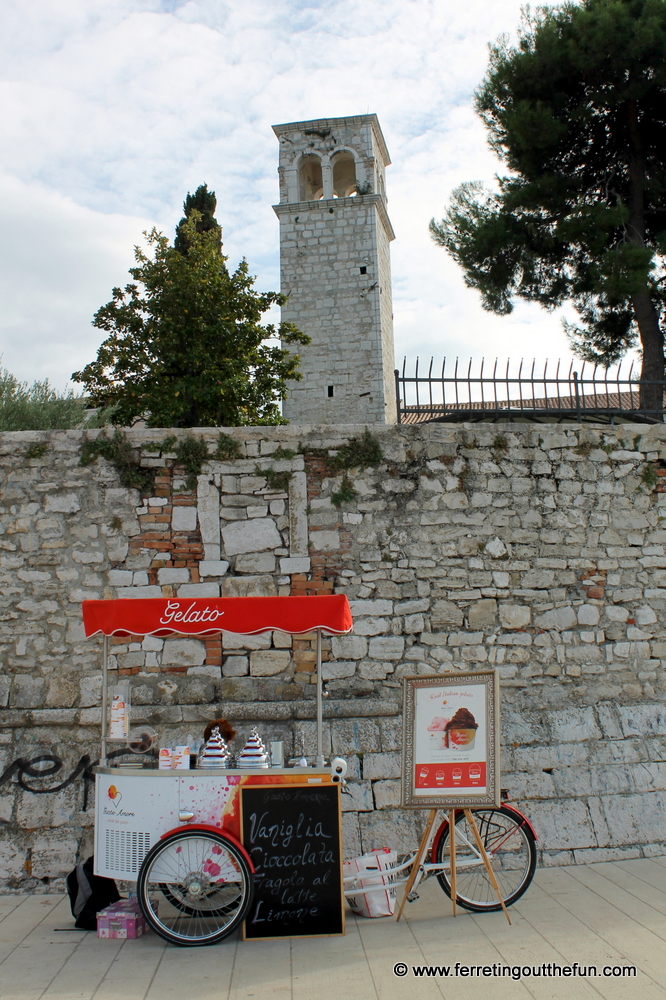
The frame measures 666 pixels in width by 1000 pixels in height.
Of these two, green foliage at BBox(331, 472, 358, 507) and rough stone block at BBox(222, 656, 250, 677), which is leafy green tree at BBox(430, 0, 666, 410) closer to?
green foliage at BBox(331, 472, 358, 507)

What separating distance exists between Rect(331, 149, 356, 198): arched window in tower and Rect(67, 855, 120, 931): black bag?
20.1 meters

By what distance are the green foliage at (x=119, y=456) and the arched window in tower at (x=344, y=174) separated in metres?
17.3

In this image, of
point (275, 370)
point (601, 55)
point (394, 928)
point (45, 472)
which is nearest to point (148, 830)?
point (394, 928)

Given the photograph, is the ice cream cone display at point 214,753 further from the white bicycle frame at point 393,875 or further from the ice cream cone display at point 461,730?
the ice cream cone display at point 461,730

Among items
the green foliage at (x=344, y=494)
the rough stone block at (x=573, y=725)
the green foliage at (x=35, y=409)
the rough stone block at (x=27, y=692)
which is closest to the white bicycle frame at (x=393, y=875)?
the rough stone block at (x=573, y=725)

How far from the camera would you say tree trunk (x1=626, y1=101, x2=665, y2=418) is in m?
11.6

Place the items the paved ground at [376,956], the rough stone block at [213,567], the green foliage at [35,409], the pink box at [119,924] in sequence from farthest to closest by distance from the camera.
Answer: the green foliage at [35,409]
the rough stone block at [213,567]
the pink box at [119,924]
the paved ground at [376,956]

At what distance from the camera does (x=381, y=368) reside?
1927 centimetres

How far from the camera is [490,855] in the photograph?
480 cm

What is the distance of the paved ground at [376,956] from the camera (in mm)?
3590

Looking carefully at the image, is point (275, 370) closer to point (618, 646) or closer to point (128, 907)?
point (618, 646)

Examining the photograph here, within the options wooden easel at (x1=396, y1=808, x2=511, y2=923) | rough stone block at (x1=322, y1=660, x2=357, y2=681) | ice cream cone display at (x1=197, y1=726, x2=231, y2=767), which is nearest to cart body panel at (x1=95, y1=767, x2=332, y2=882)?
ice cream cone display at (x1=197, y1=726, x2=231, y2=767)

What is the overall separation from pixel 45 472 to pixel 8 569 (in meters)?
0.86

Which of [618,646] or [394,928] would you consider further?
[618,646]
